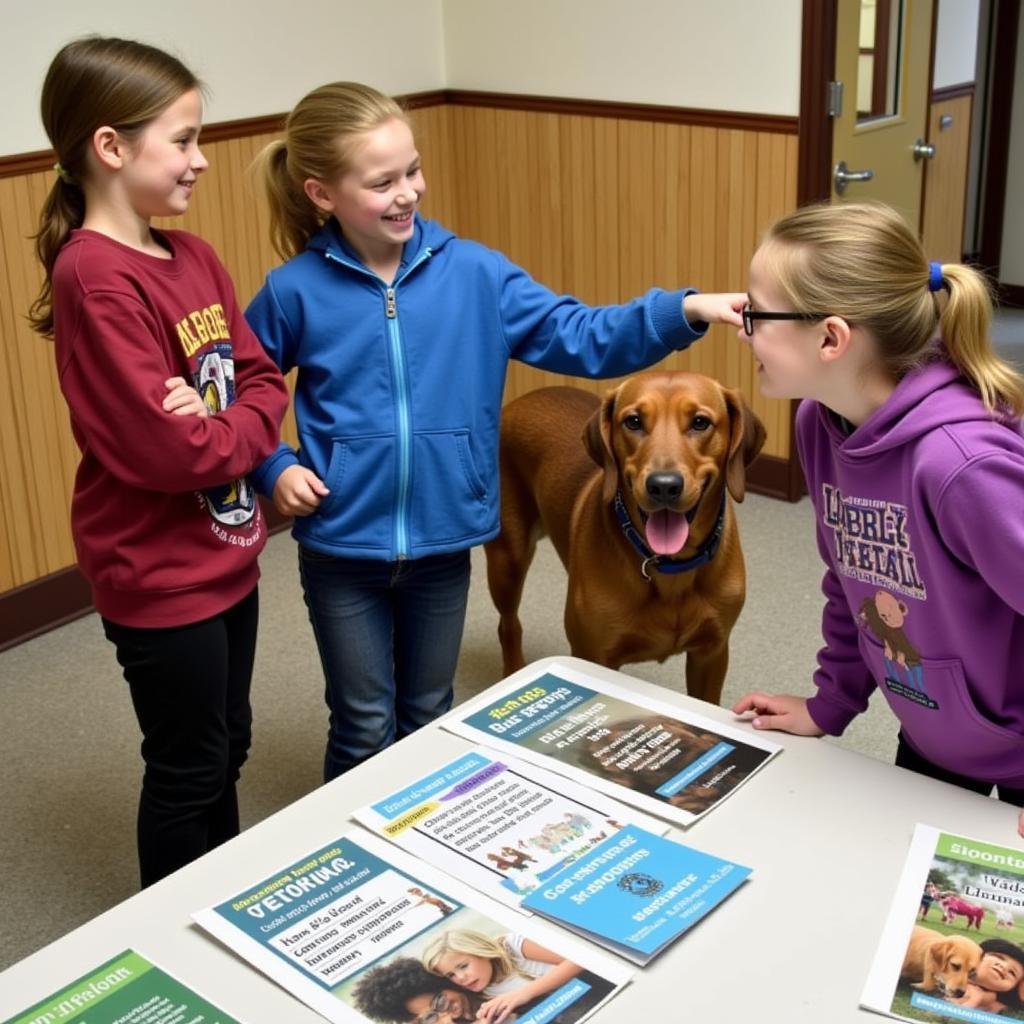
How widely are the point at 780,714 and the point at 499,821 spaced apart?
0.39 metres

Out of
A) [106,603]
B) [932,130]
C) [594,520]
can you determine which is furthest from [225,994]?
[932,130]

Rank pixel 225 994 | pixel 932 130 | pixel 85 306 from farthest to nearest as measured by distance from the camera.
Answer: pixel 932 130
pixel 85 306
pixel 225 994

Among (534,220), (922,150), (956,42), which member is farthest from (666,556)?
(956,42)

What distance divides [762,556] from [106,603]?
93.1 inches

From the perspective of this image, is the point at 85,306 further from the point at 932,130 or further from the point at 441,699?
the point at 932,130

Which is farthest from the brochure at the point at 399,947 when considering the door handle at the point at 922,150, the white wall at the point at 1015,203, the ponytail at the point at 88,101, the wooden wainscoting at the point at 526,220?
the white wall at the point at 1015,203

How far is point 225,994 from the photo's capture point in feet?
3.67

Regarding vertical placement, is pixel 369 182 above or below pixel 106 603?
above

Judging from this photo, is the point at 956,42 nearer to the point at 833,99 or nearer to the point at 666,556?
the point at 833,99

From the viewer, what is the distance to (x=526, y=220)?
4574mm

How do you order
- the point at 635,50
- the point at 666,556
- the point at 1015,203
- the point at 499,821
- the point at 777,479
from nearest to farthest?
the point at 499,821, the point at 666,556, the point at 635,50, the point at 777,479, the point at 1015,203

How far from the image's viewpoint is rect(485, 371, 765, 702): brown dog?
2133mm

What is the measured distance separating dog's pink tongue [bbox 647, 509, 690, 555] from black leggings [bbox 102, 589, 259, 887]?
657 millimetres

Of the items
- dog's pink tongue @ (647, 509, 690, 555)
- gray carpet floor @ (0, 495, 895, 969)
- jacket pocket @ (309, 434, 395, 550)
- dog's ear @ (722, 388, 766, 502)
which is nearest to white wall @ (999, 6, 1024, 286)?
gray carpet floor @ (0, 495, 895, 969)
